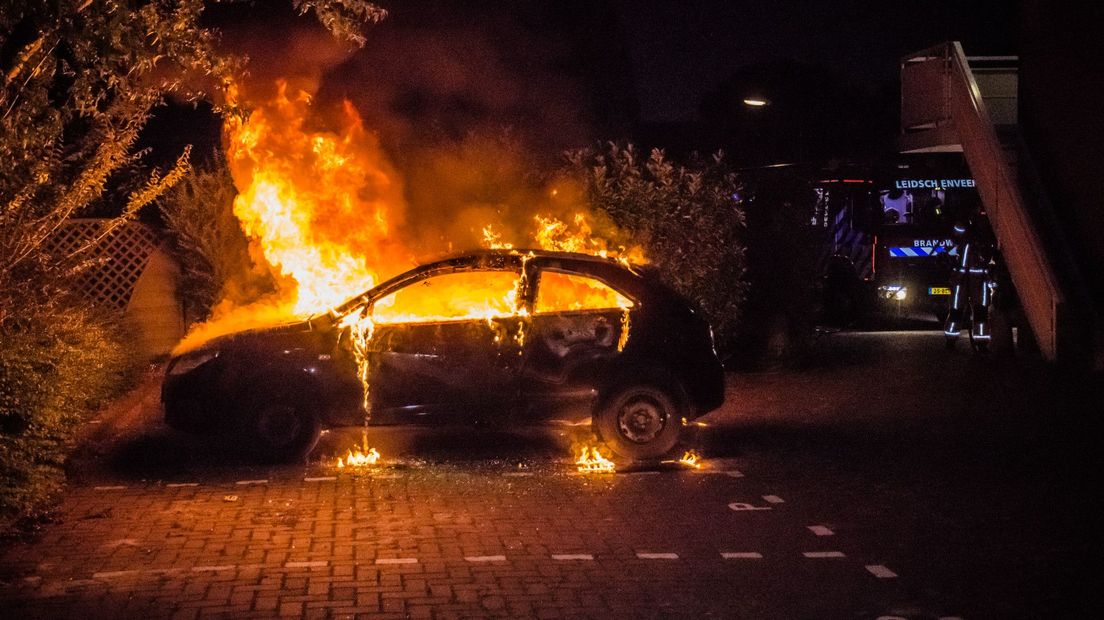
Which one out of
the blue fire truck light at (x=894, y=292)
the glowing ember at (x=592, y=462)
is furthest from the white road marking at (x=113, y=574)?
the blue fire truck light at (x=894, y=292)

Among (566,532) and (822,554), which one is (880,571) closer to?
(822,554)

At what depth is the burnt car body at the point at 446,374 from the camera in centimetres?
1011

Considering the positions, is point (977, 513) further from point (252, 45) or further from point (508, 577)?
point (252, 45)

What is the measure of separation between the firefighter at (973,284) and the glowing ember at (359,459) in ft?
32.1

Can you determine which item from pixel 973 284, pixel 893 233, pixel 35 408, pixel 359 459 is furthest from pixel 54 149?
pixel 893 233

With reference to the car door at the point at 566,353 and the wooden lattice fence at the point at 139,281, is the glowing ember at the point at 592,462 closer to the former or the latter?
the car door at the point at 566,353

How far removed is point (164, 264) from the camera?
55.9 feet

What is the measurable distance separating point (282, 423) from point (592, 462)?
2.51 m

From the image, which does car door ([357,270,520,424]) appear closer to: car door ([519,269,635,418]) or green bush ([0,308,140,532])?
car door ([519,269,635,418])

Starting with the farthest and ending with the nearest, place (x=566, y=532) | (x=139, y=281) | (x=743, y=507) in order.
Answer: (x=139, y=281) → (x=743, y=507) → (x=566, y=532)

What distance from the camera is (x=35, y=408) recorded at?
26.6 feet

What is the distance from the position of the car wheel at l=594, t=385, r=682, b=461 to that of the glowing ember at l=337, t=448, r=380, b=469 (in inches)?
73.2

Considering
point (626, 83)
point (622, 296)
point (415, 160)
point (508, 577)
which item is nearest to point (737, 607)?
point (508, 577)

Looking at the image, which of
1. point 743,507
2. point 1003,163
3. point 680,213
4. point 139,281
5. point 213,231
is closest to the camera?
point 743,507
